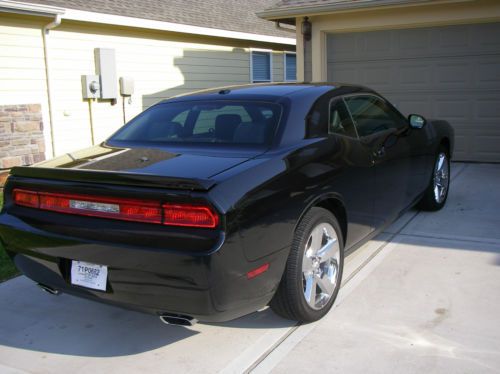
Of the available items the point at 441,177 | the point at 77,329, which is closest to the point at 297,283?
the point at 77,329

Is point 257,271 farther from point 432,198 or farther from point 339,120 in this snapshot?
point 432,198

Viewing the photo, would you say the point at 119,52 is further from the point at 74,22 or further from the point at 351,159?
the point at 351,159

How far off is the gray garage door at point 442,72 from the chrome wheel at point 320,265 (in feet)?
20.5

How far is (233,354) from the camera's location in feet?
11.1

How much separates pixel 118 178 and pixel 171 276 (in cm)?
64

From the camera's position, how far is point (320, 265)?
3.77 m

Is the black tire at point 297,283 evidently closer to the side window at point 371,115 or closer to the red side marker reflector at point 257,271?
the red side marker reflector at point 257,271

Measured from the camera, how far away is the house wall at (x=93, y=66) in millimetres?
9242

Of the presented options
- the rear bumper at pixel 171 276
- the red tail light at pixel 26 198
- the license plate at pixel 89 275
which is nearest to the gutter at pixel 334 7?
the rear bumper at pixel 171 276

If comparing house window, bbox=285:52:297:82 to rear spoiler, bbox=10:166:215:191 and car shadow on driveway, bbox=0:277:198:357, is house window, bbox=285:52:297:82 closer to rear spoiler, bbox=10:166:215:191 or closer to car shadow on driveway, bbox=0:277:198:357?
car shadow on driveway, bbox=0:277:198:357

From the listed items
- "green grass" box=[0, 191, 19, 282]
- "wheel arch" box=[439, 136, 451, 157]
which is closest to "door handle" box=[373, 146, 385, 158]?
"wheel arch" box=[439, 136, 451, 157]

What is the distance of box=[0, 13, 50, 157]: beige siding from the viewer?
899 centimetres

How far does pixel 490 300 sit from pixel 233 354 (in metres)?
1.92

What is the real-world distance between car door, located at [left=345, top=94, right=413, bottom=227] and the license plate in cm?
233
